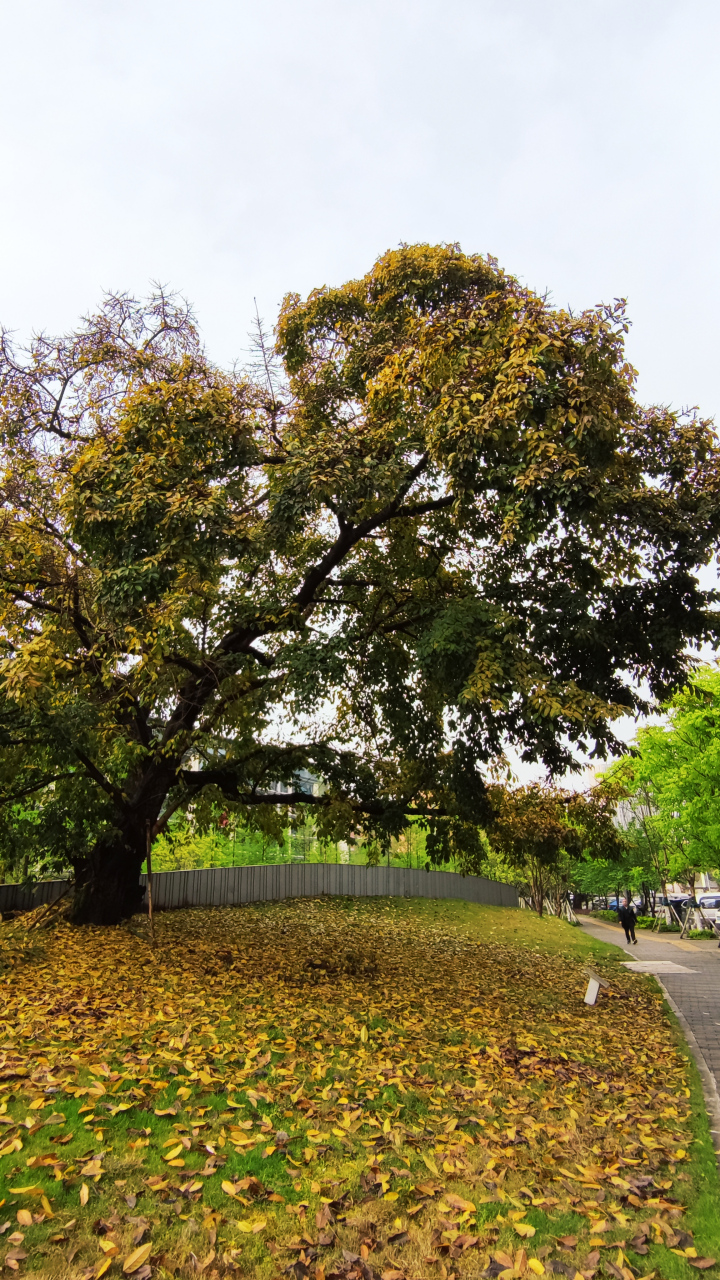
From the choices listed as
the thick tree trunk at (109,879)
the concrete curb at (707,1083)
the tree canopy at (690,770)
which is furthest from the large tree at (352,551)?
the tree canopy at (690,770)

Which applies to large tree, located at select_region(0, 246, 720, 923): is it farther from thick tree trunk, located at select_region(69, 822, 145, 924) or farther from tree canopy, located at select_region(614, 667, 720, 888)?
tree canopy, located at select_region(614, 667, 720, 888)

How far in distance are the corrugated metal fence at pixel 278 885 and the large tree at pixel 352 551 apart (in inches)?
79.5

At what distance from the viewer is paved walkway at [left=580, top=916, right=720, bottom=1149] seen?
730cm

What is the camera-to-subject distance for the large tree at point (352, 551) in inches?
318

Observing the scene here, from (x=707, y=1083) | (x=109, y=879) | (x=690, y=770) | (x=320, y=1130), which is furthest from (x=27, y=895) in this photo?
(x=690, y=770)

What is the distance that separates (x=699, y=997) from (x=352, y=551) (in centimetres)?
950

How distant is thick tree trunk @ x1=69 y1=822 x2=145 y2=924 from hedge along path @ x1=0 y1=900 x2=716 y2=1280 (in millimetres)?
2711

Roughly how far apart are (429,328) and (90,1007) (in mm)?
8324

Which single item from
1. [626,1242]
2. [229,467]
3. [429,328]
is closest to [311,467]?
[229,467]

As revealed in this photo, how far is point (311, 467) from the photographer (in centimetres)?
863

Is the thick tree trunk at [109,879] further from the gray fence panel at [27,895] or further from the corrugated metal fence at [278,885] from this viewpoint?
the corrugated metal fence at [278,885]

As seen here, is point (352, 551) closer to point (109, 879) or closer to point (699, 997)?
point (109, 879)

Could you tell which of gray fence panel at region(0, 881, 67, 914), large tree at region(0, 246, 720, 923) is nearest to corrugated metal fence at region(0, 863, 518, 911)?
gray fence panel at region(0, 881, 67, 914)

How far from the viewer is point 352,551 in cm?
1248
